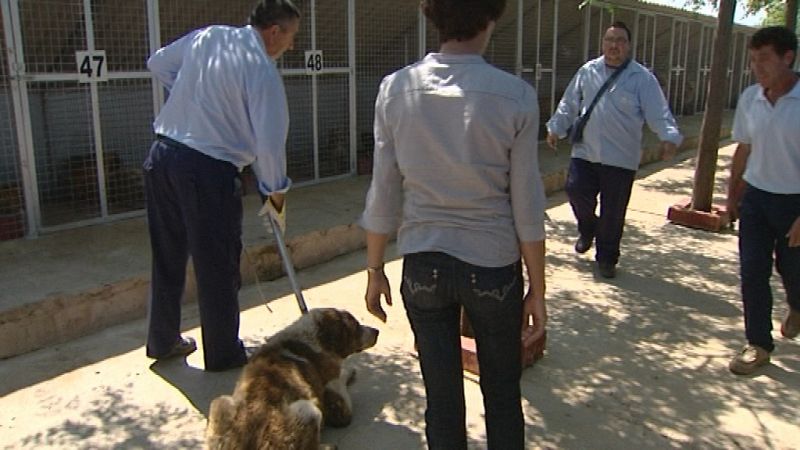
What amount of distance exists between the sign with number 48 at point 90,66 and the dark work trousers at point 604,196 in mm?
3636

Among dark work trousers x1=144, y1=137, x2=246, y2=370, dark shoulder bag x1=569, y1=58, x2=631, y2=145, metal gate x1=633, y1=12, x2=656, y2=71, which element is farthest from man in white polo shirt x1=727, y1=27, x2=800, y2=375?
metal gate x1=633, y1=12, x2=656, y2=71

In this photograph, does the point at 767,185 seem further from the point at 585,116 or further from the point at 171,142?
the point at 171,142

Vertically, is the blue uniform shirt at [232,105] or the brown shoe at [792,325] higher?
the blue uniform shirt at [232,105]

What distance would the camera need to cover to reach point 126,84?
704 cm

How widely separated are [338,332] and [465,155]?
140 centimetres

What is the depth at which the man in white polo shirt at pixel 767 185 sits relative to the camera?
3496 millimetres

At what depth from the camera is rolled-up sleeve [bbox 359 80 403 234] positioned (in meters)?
2.18

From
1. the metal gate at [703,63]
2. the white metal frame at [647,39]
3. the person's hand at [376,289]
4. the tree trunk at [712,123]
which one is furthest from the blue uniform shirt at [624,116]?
the metal gate at [703,63]

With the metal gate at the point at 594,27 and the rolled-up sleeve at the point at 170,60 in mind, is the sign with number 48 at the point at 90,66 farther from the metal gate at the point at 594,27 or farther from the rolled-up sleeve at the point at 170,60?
the metal gate at the point at 594,27

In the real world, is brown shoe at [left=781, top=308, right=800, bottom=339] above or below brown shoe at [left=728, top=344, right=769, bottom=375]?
above

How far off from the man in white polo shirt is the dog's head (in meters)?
2.03

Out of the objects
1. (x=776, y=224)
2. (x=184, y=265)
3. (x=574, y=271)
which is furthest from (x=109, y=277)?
(x=776, y=224)

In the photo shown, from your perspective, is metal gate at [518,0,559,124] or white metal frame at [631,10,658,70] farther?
white metal frame at [631,10,658,70]

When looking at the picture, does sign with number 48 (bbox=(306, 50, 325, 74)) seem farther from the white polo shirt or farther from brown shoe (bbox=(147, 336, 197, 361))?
the white polo shirt
